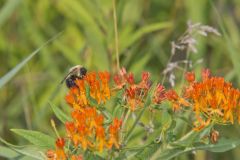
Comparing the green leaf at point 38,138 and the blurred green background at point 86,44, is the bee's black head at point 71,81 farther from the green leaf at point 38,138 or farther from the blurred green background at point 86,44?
the blurred green background at point 86,44

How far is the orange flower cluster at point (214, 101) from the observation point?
1742mm

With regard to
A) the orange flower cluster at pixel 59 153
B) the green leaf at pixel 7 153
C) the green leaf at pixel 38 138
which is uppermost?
the green leaf at pixel 7 153

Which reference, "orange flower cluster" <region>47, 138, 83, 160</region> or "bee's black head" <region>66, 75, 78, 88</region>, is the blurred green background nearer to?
"bee's black head" <region>66, 75, 78, 88</region>

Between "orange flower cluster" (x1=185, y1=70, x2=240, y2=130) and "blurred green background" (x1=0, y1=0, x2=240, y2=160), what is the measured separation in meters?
1.19

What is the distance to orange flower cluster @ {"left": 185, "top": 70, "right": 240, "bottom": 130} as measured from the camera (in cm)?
174

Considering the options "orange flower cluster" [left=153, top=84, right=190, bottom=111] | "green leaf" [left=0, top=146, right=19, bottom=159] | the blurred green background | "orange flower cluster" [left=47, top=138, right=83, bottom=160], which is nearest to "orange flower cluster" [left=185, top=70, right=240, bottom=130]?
"orange flower cluster" [left=153, top=84, right=190, bottom=111]

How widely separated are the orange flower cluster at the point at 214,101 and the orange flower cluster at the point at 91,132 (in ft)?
0.75

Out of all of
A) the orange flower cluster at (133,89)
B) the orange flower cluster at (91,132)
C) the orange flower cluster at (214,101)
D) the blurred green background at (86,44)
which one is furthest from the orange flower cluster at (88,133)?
the blurred green background at (86,44)

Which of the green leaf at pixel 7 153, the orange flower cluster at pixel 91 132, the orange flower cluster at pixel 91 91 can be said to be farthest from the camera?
the green leaf at pixel 7 153

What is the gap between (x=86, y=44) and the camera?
3.26 m

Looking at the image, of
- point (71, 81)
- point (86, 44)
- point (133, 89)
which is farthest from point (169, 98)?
point (86, 44)

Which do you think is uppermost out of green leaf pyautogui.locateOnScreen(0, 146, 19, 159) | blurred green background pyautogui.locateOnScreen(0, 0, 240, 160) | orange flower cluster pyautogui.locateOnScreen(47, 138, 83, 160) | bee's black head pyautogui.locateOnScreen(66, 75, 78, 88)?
blurred green background pyautogui.locateOnScreen(0, 0, 240, 160)

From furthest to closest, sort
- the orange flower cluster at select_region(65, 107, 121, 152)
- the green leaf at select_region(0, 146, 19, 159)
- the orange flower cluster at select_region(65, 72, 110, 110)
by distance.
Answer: the green leaf at select_region(0, 146, 19, 159), the orange flower cluster at select_region(65, 72, 110, 110), the orange flower cluster at select_region(65, 107, 121, 152)

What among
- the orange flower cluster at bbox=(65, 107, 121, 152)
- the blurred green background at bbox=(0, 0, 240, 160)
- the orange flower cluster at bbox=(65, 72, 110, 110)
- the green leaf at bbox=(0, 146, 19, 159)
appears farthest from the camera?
the blurred green background at bbox=(0, 0, 240, 160)
